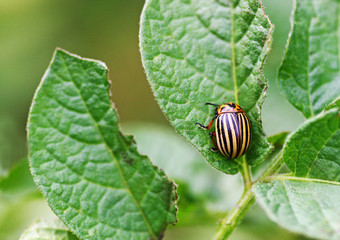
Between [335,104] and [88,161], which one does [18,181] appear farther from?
[335,104]

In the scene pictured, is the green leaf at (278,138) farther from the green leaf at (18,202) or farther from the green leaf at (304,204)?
the green leaf at (18,202)

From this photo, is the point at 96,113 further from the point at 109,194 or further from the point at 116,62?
the point at 116,62

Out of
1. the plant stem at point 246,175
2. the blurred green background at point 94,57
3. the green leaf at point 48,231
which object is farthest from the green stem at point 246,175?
the blurred green background at point 94,57

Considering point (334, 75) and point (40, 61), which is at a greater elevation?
point (334, 75)

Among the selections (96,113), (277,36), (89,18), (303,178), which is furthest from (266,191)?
(89,18)

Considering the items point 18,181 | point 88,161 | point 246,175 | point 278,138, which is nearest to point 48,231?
point 88,161
